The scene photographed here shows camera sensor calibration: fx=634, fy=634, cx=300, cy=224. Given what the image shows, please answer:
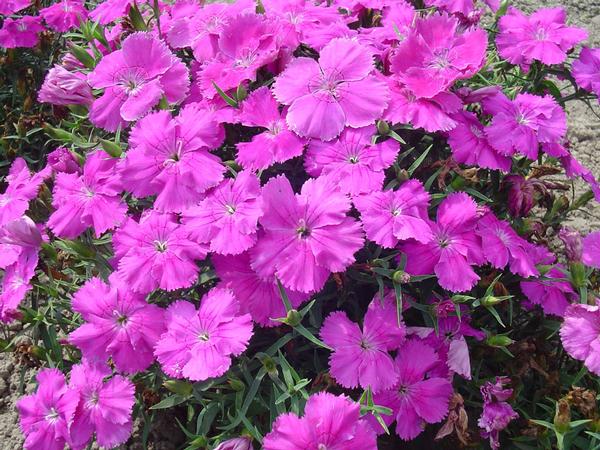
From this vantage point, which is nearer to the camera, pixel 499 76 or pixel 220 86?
pixel 220 86

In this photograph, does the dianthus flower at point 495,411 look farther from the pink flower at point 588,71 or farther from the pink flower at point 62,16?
the pink flower at point 62,16

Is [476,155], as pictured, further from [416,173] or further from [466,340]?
[466,340]

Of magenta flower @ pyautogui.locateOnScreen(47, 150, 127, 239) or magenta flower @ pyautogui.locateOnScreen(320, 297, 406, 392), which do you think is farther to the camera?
magenta flower @ pyautogui.locateOnScreen(47, 150, 127, 239)

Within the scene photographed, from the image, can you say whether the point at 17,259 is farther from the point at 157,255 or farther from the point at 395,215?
the point at 395,215

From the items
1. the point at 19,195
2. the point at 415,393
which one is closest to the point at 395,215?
the point at 415,393

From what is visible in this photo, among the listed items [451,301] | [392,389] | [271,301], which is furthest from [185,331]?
[451,301]

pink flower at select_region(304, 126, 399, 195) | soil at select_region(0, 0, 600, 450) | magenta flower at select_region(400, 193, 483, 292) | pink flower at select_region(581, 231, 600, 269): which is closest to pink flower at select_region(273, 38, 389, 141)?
pink flower at select_region(304, 126, 399, 195)

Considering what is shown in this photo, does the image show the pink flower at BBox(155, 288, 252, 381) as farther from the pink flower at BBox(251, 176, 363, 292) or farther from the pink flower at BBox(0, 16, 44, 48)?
the pink flower at BBox(0, 16, 44, 48)

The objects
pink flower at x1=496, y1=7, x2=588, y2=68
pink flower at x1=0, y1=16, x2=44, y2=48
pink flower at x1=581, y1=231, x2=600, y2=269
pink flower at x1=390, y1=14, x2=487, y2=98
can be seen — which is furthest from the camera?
pink flower at x1=0, y1=16, x2=44, y2=48
